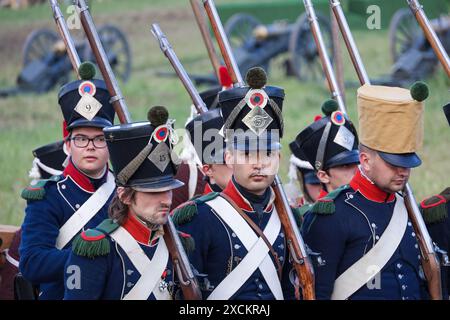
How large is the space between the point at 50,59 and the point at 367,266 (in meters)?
11.0

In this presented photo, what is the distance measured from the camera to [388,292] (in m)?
5.45

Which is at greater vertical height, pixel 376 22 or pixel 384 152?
pixel 376 22

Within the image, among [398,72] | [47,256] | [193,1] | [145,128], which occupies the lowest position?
[398,72]

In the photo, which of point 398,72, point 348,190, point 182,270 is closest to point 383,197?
point 348,190

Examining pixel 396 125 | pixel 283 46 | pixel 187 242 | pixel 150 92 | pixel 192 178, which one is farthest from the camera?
pixel 283 46

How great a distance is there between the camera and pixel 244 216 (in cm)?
536

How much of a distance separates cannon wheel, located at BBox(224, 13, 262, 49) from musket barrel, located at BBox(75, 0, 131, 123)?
11423 millimetres

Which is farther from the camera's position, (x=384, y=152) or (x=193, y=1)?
(x=193, y=1)

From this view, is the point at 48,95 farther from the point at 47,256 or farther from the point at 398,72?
the point at 47,256

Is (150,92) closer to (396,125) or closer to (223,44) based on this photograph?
(223,44)

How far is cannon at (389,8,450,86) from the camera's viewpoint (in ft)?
51.5

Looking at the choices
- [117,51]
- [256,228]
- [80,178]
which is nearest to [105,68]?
[80,178]
